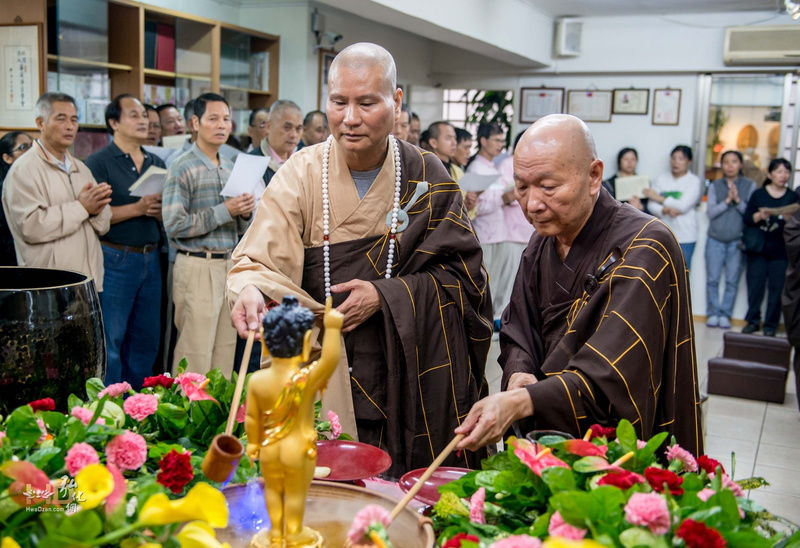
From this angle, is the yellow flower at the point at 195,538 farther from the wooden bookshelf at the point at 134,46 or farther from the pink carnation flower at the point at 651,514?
the wooden bookshelf at the point at 134,46

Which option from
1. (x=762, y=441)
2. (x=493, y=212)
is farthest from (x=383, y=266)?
(x=493, y=212)

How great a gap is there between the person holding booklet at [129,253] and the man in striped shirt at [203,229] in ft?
0.49

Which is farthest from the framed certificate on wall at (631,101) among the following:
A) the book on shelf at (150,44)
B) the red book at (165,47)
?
the book on shelf at (150,44)

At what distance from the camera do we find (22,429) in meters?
1.08

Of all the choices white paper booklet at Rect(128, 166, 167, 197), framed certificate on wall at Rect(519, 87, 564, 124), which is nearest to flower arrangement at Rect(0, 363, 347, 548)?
white paper booklet at Rect(128, 166, 167, 197)

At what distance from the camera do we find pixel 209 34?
225 inches

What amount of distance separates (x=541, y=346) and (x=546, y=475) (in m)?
0.87

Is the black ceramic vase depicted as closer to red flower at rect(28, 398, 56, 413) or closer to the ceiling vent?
red flower at rect(28, 398, 56, 413)

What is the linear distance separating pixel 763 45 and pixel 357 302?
6870 millimetres

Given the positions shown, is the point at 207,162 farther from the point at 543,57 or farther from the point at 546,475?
the point at 543,57

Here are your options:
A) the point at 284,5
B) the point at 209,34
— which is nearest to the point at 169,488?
the point at 209,34

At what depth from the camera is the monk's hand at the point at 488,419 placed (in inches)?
53.1

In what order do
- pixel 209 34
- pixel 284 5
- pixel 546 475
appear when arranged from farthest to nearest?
pixel 284 5, pixel 209 34, pixel 546 475

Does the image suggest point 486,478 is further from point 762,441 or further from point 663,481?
point 762,441
